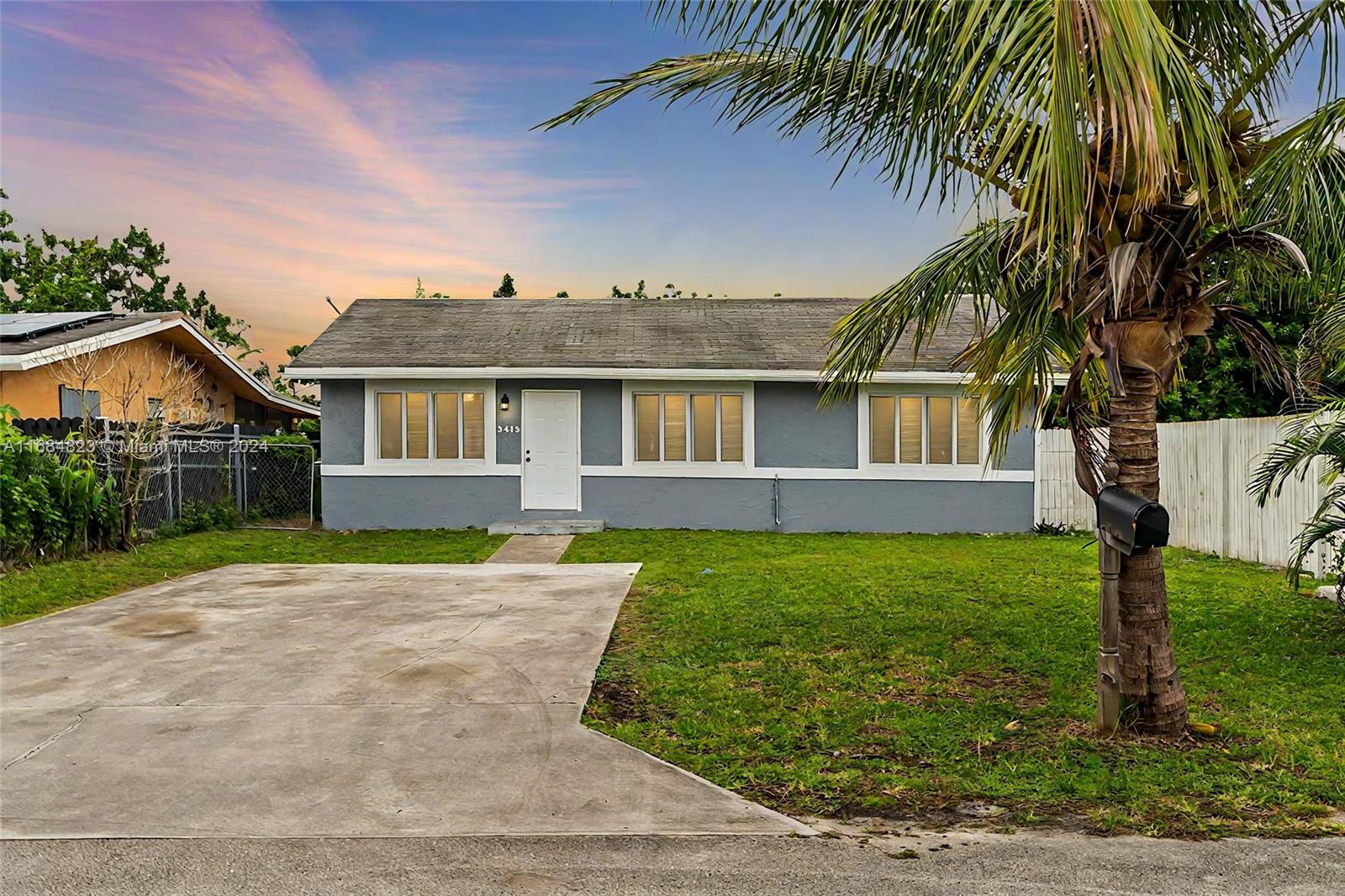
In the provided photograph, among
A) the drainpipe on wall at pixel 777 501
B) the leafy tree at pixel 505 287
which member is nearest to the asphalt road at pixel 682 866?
the drainpipe on wall at pixel 777 501

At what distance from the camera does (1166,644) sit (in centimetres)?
441

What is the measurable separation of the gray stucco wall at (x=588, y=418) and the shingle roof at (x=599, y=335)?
14.7 inches

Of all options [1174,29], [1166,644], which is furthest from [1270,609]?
[1174,29]

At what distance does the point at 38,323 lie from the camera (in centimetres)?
1555

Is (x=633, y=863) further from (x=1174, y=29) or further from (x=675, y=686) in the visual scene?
(x=1174, y=29)

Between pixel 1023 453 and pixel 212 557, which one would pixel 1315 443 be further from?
pixel 212 557

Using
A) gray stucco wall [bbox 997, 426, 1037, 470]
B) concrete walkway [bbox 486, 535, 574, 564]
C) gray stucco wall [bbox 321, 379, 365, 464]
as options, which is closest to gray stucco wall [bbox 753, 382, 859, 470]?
gray stucco wall [bbox 997, 426, 1037, 470]

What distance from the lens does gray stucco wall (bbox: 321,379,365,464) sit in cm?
1347

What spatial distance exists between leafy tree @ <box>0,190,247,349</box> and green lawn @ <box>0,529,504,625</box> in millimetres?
16774

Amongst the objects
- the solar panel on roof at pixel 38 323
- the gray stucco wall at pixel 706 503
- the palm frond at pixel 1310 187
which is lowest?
the gray stucco wall at pixel 706 503

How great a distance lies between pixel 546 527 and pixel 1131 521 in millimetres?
9930

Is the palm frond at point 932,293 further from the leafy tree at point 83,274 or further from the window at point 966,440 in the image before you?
the leafy tree at point 83,274

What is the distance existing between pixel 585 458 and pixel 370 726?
29.3 ft

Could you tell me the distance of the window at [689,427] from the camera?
44.8 ft
